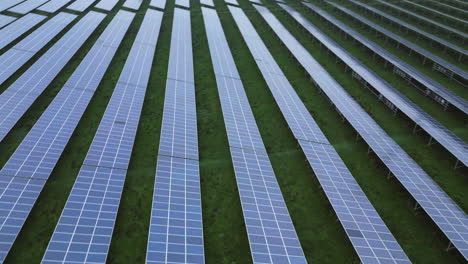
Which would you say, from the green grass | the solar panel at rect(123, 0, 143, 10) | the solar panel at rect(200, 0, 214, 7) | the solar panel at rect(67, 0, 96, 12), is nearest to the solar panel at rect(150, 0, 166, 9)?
the solar panel at rect(123, 0, 143, 10)

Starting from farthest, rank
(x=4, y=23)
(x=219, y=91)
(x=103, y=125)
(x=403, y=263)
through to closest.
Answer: (x=4, y=23) < (x=219, y=91) < (x=103, y=125) < (x=403, y=263)

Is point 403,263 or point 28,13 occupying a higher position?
point 28,13

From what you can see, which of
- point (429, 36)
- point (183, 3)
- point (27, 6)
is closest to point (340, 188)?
point (429, 36)

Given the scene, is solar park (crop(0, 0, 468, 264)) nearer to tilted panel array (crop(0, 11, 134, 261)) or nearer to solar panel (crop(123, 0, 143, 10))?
tilted panel array (crop(0, 11, 134, 261))

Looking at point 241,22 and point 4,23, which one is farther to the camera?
point 241,22

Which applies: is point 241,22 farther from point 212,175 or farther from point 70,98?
point 212,175

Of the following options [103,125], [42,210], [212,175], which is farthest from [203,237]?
[103,125]

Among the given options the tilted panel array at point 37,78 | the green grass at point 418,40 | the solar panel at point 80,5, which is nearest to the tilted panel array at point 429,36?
the green grass at point 418,40
